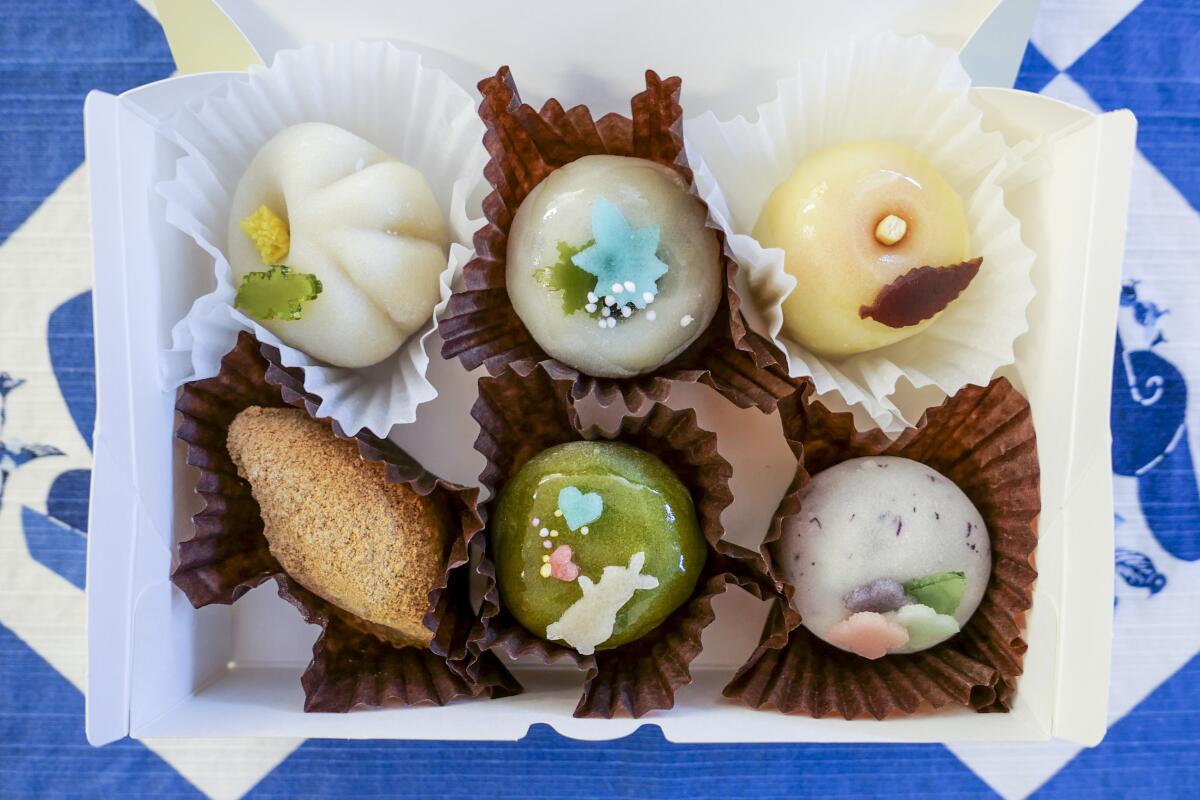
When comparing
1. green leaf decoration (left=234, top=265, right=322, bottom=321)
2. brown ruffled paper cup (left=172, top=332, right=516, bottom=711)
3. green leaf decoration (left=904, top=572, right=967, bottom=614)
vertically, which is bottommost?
brown ruffled paper cup (left=172, top=332, right=516, bottom=711)

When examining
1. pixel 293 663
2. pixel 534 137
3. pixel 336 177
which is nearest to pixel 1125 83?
pixel 534 137

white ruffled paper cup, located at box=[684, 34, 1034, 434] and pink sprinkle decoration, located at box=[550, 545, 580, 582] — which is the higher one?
white ruffled paper cup, located at box=[684, 34, 1034, 434]

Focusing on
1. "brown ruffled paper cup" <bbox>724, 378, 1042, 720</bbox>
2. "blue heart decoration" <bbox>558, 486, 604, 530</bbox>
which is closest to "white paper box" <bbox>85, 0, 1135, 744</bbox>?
"brown ruffled paper cup" <bbox>724, 378, 1042, 720</bbox>

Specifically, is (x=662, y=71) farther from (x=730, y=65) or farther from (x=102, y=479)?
(x=102, y=479)

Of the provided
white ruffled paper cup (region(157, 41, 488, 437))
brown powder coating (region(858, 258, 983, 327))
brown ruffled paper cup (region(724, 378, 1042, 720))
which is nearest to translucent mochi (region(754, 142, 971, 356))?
brown powder coating (region(858, 258, 983, 327))

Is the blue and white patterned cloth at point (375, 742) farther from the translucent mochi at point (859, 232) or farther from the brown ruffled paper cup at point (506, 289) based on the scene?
the brown ruffled paper cup at point (506, 289)

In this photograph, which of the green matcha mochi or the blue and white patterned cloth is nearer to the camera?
the green matcha mochi

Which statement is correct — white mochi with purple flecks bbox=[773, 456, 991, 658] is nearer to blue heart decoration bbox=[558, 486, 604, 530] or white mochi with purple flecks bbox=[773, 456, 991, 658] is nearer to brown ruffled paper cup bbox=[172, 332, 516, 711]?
blue heart decoration bbox=[558, 486, 604, 530]

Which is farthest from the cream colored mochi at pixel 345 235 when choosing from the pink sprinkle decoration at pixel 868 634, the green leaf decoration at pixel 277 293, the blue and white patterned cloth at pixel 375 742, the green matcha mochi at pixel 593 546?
the pink sprinkle decoration at pixel 868 634
